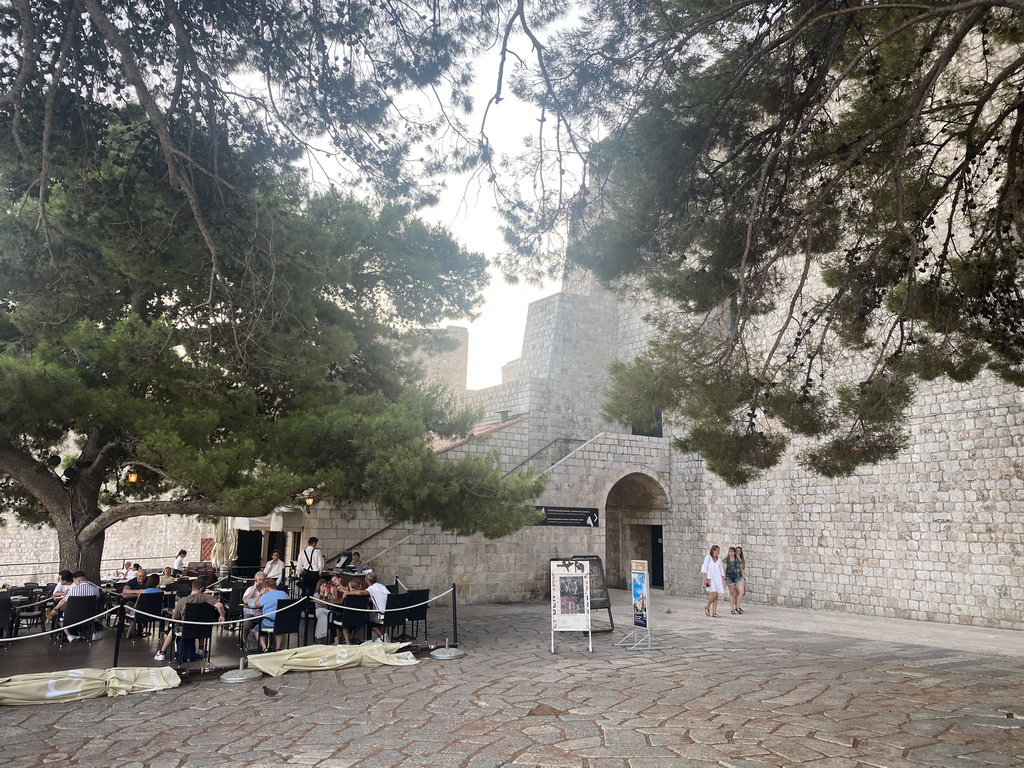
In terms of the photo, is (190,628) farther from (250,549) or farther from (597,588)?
(250,549)

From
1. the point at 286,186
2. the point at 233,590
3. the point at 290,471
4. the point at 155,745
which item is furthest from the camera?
the point at 233,590

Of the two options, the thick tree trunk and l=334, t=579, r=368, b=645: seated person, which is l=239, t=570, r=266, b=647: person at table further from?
the thick tree trunk

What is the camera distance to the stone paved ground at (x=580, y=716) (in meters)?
4.49

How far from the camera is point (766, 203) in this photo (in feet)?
22.4

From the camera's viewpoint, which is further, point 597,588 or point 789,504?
point 789,504

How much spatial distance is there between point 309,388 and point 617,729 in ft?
21.0

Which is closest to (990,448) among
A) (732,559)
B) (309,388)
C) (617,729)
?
(732,559)

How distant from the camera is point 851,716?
5.40m

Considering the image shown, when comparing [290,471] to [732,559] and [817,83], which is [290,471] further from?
[732,559]

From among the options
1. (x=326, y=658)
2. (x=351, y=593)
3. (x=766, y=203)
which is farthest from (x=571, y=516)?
(x=766, y=203)

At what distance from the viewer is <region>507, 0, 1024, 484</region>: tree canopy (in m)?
5.94

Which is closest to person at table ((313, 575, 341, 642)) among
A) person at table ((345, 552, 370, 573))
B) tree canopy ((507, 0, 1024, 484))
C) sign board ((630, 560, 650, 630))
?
person at table ((345, 552, 370, 573))

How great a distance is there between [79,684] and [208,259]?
14.3ft

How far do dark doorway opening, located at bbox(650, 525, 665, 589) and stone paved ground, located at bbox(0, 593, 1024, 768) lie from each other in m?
10.7
